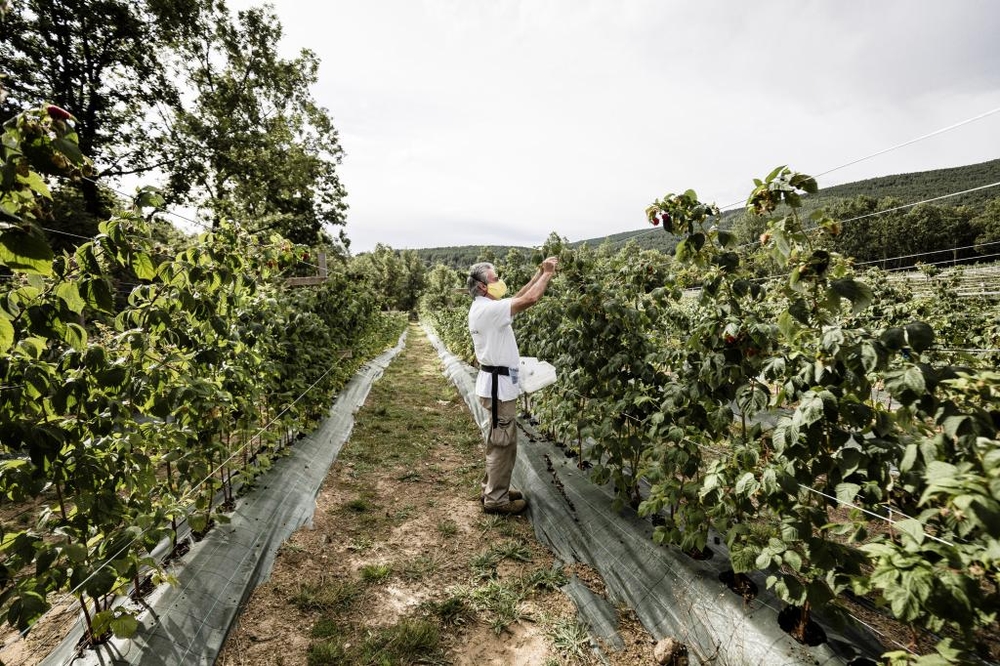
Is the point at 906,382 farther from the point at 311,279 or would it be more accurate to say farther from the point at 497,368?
the point at 311,279

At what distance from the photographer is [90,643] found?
202 cm

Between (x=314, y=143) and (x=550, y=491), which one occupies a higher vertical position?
(x=314, y=143)

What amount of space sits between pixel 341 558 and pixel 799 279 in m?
3.78

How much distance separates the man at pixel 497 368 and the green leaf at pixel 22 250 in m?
2.61

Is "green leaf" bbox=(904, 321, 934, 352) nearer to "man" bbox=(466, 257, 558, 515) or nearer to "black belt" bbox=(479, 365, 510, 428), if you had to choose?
"man" bbox=(466, 257, 558, 515)

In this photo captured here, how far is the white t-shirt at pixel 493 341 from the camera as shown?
11.6 ft

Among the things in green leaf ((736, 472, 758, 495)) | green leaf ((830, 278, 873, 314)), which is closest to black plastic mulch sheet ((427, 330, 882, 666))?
green leaf ((736, 472, 758, 495))

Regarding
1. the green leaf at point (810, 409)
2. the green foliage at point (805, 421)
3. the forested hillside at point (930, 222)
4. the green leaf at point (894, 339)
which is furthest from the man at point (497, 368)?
the forested hillside at point (930, 222)

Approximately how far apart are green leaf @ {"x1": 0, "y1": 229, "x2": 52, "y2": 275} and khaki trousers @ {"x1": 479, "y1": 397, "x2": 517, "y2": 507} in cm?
295

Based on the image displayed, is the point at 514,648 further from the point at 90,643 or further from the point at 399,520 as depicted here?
the point at 90,643

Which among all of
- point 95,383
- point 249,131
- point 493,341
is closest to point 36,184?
point 95,383

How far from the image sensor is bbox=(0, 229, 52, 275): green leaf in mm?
1193

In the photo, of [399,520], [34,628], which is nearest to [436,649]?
[399,520]

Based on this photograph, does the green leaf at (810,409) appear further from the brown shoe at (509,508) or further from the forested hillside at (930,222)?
the forested hillside at (930,222)
